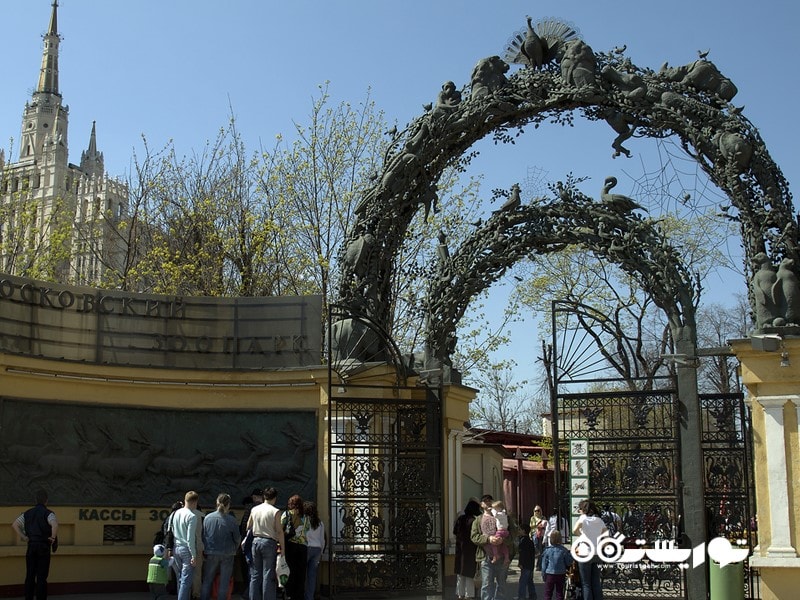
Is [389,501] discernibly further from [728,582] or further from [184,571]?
[728,582]

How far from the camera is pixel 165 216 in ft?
92.9

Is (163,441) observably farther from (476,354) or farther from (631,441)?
(476,354)

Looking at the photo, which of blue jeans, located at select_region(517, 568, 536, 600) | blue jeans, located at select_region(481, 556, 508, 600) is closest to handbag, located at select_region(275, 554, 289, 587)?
blue jeans, located at select_region(481, 556, 508, 600)

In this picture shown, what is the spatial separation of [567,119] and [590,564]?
6928 mm

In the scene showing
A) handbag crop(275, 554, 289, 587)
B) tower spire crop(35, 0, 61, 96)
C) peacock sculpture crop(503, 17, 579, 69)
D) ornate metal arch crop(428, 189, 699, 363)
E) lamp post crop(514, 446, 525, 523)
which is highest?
tower spire crop(35, 0, 61, 96)

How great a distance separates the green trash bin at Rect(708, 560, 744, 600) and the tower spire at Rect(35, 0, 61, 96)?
4718 inches

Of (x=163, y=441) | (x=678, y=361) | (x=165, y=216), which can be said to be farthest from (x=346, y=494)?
(x=165, y=216)

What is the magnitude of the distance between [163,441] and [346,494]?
3246mm

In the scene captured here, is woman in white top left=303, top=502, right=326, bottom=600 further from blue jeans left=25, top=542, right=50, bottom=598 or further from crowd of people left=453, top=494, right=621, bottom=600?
blue jeans left=25, top=542, right=50, bottom=598

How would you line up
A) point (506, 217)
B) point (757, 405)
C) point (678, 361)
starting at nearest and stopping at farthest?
point (757, 405) < point (678, 361) < point (506, 217)

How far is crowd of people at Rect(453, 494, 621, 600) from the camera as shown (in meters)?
12.8

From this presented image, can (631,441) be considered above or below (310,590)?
above

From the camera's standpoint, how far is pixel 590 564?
1270 cm

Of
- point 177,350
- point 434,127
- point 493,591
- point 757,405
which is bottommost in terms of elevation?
point 493,591
